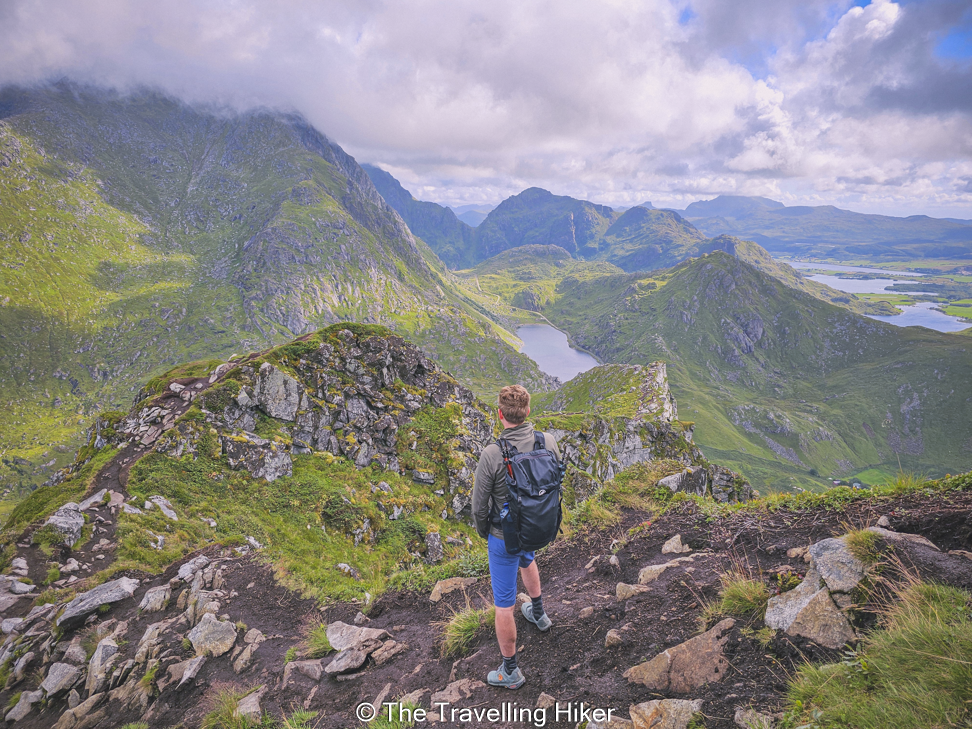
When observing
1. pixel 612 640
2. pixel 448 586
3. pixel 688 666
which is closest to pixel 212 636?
pixel 448 586

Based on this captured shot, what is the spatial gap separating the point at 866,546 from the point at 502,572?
474 cm

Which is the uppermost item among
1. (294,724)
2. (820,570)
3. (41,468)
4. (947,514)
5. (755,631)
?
(947,514)

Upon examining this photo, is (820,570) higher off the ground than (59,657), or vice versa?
(820,570)

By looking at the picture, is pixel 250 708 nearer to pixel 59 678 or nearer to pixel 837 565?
pixel 59 678

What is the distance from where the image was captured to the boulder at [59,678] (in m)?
8.42

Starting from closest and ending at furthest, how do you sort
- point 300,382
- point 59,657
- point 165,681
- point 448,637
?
point 448,637, point 165,681, point 59,657, point 300,382

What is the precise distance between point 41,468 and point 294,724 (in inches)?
9560

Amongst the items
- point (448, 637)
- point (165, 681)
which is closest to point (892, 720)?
point (448, 637)

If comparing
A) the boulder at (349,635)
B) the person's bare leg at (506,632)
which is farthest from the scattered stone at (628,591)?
the boulder at (349,635)

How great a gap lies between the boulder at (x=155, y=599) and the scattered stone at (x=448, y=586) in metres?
7.18

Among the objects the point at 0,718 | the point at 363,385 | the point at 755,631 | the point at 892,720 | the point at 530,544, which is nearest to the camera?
the point at 892,720

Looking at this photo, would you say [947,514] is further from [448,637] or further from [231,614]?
[231,614]

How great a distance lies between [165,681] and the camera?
7824mm

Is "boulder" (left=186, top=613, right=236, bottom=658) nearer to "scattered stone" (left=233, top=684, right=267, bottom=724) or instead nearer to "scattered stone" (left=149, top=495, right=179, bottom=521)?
"scattered stone" (left=233, top=684, right=267, bottom=724)
